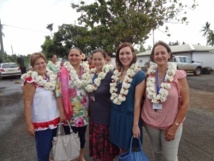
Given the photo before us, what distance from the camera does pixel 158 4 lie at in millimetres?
15172

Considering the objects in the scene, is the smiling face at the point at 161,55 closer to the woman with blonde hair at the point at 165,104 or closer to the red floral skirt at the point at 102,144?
the woman with blonde hair at the point at 165,104

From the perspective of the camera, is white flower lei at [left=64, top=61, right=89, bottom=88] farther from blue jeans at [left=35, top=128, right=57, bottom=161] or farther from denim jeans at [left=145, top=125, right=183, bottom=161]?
denim jeans at [left=145, top=125, right=183, bottom=161]

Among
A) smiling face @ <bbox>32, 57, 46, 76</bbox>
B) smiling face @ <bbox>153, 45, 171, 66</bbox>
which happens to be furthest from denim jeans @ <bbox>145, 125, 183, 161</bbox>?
smiling face @ <bbox>32, 57, 46, 76</bbox>

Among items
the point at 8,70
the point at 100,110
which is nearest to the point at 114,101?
the point at 100,110

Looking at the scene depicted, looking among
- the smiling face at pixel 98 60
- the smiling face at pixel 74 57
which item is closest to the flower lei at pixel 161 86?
the smiling face at pixel 98 60

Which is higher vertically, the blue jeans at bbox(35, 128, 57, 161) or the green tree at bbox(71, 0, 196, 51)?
the green tree at bbox(71, 0, 196, 51)

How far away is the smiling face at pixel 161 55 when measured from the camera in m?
Answer: 2.55

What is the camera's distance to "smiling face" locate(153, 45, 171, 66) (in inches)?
100

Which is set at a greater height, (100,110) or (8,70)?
(100,110)

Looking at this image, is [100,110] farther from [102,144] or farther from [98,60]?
[98,60]

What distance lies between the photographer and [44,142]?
296 cm

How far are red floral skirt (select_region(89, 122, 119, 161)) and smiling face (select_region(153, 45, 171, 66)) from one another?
1141mm

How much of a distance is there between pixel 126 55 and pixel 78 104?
1054 mm

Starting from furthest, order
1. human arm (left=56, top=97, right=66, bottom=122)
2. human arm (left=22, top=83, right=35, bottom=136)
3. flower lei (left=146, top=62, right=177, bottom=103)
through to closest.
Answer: human arm (left=56, top=97, right=66, bottom=122) < human arm (left=22, top=83, right=35, bottom=136) < flower lei (left=146, top=62, right=177, bottom=103)
